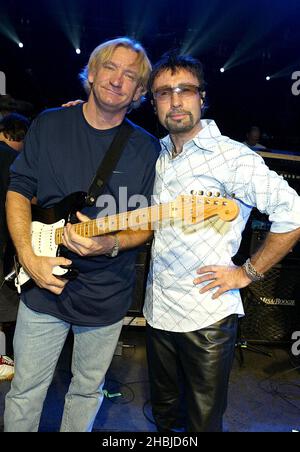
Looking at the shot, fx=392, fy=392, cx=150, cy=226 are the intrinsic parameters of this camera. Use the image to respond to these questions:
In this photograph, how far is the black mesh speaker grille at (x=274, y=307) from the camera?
13.3ft

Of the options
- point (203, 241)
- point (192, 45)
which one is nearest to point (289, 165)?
point (203, 241)

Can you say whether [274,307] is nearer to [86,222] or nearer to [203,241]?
[203,241]

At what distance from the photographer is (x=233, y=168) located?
180 centimetres

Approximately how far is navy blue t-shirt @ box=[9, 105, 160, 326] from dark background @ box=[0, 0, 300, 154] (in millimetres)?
5499

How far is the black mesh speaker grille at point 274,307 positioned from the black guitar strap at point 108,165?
8.34ft

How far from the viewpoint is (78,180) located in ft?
6.21

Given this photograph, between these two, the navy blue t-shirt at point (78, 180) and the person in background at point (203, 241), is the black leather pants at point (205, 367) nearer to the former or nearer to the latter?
the person in background at point (203, 241)

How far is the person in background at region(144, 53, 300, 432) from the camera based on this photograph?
1.80 m

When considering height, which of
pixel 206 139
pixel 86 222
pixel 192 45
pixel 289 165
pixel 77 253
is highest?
pixel 192 45

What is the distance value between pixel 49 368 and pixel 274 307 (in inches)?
111

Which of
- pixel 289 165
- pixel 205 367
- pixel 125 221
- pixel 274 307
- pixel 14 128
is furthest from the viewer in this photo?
pixel 289 165

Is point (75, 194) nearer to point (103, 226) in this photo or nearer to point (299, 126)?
point (103, 226)

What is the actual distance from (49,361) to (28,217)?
2.32 ft
